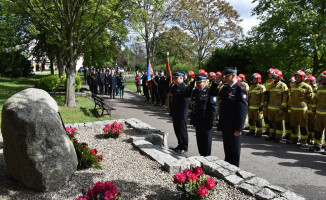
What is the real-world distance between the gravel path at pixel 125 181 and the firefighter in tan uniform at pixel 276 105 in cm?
459

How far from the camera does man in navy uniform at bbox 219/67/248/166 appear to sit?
183 inches

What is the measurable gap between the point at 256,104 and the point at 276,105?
29.6 inches

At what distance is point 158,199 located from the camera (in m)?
3.58

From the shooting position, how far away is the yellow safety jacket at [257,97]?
843 centimetres

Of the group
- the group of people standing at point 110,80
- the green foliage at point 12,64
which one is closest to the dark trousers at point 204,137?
the group of people standing at point 110,80

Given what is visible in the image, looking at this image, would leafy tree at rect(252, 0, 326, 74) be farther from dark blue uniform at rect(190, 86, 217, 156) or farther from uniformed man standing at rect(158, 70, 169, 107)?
dark blue uniform at rect(190, 86, 217, 156)

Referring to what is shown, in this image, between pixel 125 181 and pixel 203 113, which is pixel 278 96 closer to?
pixel 203 113

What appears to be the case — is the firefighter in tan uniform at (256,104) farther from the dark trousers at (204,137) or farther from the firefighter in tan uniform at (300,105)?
the dark trousers at (204,137)

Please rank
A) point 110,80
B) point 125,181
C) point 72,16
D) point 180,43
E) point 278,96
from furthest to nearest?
point 180,43
point 110,80
point 72,16
point 278,96
point 125,181

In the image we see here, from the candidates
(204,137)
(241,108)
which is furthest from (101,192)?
(204,137)

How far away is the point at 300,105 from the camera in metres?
7.37

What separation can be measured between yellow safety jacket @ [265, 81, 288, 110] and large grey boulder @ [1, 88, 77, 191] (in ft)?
21.7

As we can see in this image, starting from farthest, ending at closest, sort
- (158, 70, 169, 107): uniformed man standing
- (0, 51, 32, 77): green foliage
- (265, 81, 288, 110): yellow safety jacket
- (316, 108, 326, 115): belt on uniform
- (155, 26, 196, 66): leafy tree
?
1. (0, 51, 32, 77): green foliage
2. (155, 26, 196, 66): leafy tree
3. (158, 70, 169, 107): uniformed man standing
4. (265, 81, 288, 110): yellow safety jacket
5. (316, 108, 326, 115): belt on uniform

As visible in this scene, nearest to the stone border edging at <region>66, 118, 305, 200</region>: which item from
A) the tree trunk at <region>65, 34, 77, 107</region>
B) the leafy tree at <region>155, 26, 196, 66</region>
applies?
the tree trunk at <region>65, 34, 77, 107</region>
